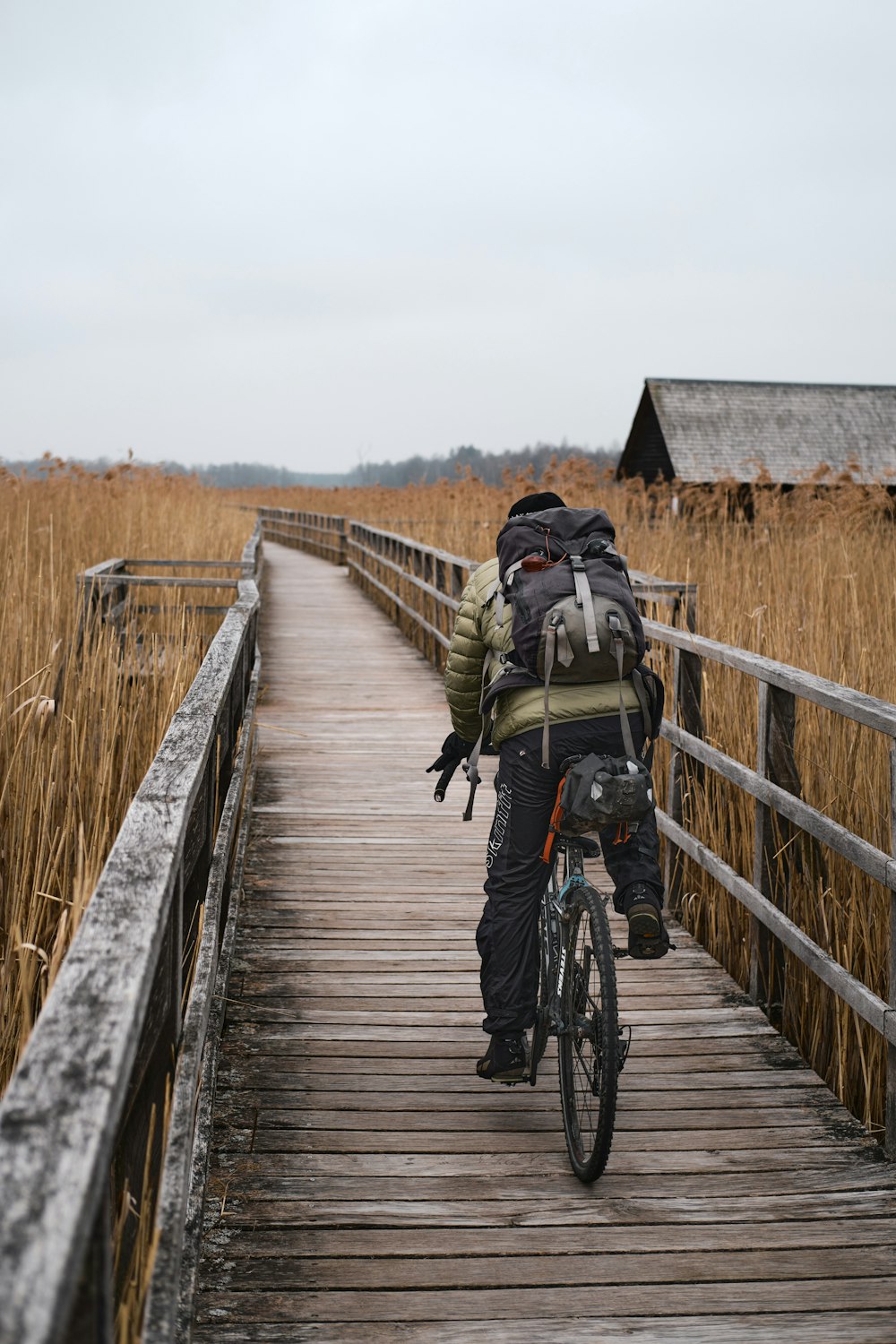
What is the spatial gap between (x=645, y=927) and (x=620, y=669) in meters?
0.59

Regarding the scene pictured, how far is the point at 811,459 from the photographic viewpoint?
26.4 m

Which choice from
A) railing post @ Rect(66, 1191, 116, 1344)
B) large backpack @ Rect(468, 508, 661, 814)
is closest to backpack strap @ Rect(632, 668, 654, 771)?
large backpack @ Rect(468, 508, 661, 814)

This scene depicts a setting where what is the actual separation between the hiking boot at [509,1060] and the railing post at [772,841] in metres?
0.98

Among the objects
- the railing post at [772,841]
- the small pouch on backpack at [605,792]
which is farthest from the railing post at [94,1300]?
the railing post at [772,841]

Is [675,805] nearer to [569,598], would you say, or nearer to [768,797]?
[768,797]

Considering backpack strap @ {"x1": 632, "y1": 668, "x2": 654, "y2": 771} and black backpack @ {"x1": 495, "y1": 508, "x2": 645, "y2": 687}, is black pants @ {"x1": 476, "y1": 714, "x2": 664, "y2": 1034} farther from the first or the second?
black backpack @ {"x1": 495, "y1": 508, "x2": 645, "y2": 687}

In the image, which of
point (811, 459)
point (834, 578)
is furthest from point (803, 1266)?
point (811, 459)

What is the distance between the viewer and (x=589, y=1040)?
278 cm

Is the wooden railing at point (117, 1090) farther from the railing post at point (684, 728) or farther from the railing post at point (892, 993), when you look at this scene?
the railing post at point (684, 728)

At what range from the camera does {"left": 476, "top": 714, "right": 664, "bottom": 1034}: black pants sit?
2916 mm

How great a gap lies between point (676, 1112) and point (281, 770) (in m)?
4.08

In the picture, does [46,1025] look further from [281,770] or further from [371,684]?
[371,684]

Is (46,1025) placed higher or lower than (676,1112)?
higher

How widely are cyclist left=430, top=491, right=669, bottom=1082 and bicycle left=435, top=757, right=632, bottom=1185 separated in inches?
2.2
